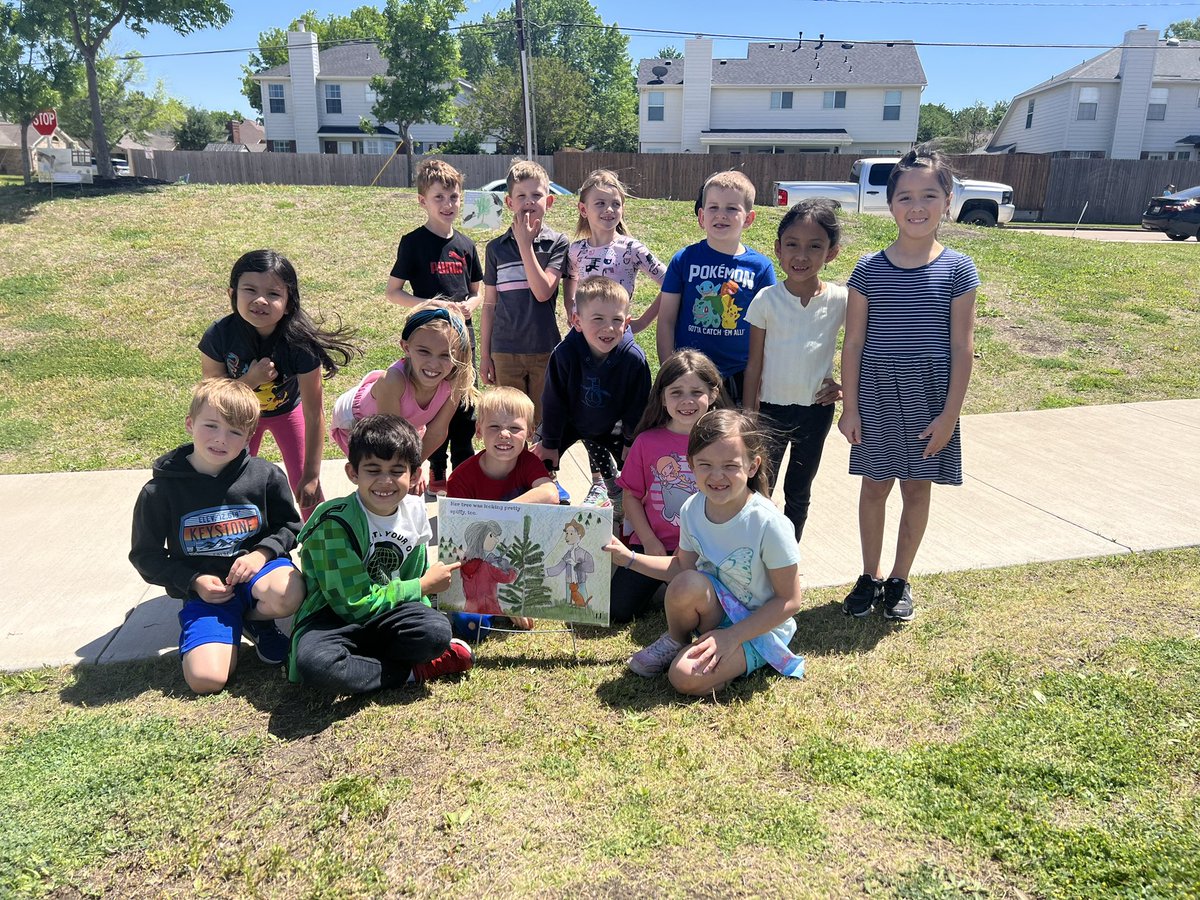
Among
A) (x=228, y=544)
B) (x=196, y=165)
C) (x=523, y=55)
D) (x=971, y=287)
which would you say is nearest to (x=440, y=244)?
(x=228, y=544)

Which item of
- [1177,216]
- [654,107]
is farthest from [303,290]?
[654,107]

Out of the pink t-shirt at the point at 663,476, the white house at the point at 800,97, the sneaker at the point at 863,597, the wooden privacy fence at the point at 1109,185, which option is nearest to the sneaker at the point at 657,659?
the pink t-shirt at the point at 663,476

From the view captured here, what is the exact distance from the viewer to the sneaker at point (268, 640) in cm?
333

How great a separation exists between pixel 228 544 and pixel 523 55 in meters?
25.3

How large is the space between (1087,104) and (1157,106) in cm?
302

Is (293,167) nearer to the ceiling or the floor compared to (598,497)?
nearer to the ceiling

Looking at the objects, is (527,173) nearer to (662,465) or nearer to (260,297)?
(260,297)

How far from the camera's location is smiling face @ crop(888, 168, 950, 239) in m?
3.38

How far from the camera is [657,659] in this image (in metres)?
3.22

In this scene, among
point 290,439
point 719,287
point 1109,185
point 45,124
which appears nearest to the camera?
point 719,287

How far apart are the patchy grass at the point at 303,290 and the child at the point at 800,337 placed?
4078mm

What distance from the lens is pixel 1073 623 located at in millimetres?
3549

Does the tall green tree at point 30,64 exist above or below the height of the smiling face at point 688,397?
above

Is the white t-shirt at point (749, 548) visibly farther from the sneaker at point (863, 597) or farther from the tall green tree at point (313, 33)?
the tall green tree at point (313, 33)
